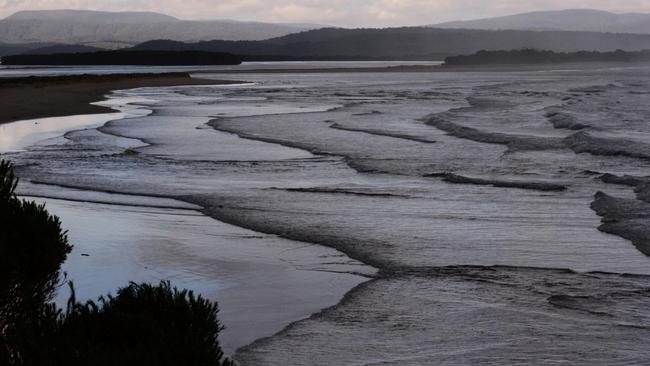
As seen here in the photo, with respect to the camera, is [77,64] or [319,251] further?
[77,64]

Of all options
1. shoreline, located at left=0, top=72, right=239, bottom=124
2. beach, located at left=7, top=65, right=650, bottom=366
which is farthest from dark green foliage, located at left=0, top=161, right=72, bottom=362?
shoreline, located at left=0, top=72, right=239, bottom=124

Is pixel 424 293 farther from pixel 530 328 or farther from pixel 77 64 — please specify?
pixel 77 64

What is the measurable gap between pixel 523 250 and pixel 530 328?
2792 mm

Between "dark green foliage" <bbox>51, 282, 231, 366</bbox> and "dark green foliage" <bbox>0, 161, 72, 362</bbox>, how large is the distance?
6.42 ft

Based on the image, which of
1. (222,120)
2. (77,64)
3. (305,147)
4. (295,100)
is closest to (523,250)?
(305,147)

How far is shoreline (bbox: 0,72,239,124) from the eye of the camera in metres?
33.8

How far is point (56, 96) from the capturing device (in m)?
44.7

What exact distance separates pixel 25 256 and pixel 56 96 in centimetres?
3924

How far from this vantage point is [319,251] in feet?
32.1

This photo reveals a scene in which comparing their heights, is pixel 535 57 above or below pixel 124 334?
below

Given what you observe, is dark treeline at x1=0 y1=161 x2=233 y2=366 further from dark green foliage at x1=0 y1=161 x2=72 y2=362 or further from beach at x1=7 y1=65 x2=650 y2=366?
dark green foliage at x1=0 y1=161 x2=72 y2=362

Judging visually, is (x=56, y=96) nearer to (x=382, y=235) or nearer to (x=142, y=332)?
(x=382, y=235)

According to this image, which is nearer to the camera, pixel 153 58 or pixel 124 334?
pixel 124 334

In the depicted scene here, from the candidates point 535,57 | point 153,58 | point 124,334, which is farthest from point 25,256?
point 153,58
